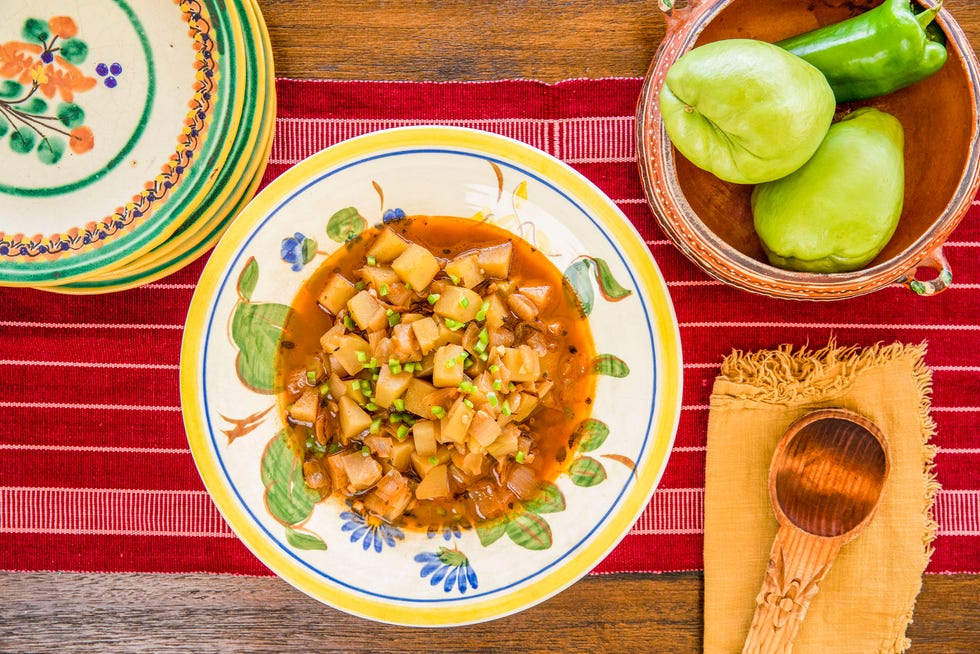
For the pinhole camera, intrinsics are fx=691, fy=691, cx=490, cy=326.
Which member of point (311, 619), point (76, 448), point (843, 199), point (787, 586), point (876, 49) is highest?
point (876, 49)

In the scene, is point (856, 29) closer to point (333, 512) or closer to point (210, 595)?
point (333, 512)

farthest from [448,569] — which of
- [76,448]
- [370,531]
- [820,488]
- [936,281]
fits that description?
[936,281]

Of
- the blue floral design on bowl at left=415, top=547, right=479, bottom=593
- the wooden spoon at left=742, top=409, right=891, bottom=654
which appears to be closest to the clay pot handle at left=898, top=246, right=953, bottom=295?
the wooden spoon at left=742, top=409, right=891, bottom=654

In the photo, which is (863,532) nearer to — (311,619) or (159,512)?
(311,619)

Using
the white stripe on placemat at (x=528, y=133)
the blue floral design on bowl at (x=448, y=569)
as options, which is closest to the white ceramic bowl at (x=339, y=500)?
the blue floral design on bowl at (x=448, y=569)

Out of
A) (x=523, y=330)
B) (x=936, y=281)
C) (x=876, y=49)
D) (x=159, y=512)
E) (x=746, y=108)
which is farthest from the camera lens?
(x=159, y=512)


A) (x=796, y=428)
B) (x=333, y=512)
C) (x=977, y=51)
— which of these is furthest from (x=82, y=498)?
(x=977, y=51)

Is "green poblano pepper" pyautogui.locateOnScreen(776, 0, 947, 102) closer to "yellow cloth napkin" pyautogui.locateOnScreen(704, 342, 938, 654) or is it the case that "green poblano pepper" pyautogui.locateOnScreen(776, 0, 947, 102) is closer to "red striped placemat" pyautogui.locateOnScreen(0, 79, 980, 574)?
"red striped placemat" pyautogui.locateOnScreen(0, 79, 980, 574)
